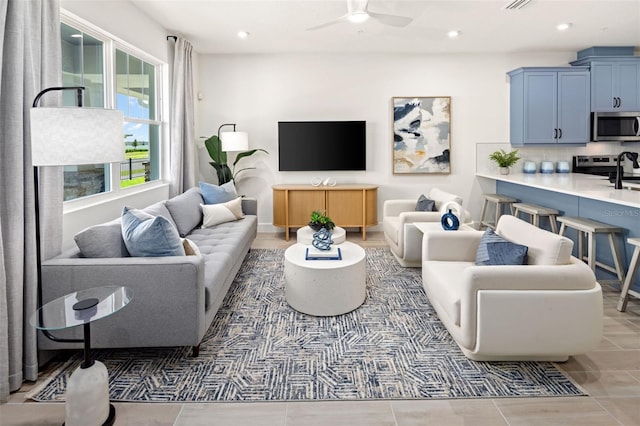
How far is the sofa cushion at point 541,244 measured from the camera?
245cm

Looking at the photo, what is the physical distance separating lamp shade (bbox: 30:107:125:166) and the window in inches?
55.8

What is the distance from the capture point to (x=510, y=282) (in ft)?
7.64

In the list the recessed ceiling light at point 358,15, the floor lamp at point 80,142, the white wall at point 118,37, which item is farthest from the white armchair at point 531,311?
the white wall at point 118,37

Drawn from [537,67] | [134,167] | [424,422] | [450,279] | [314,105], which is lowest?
[424,422]

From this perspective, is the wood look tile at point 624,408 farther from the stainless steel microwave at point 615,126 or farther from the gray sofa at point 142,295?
the stainless steel microwave at point 615,126

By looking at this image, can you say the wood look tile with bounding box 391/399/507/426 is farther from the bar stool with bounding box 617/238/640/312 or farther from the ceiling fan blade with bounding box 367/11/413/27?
the ceiling fan blade with bounding box 367/11/413/27

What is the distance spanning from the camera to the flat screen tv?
639cm

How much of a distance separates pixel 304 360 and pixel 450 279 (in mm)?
1088

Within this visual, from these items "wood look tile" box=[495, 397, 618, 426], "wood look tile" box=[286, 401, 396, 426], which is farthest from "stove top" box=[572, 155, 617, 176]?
"wood look tile" box=[286, 401, 396, 426]

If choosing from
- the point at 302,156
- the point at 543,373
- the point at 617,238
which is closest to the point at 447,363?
the point at 543,373

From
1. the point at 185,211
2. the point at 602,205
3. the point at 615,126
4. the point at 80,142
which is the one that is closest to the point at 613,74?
the point at 615,126

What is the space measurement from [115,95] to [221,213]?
5.18 feet

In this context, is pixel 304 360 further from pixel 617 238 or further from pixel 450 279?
pixel 617 238

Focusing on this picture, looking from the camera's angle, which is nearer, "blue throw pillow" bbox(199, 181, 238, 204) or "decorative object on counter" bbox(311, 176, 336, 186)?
Answer: "blue throw pillow" bbox(199, 181, 238, 204)
